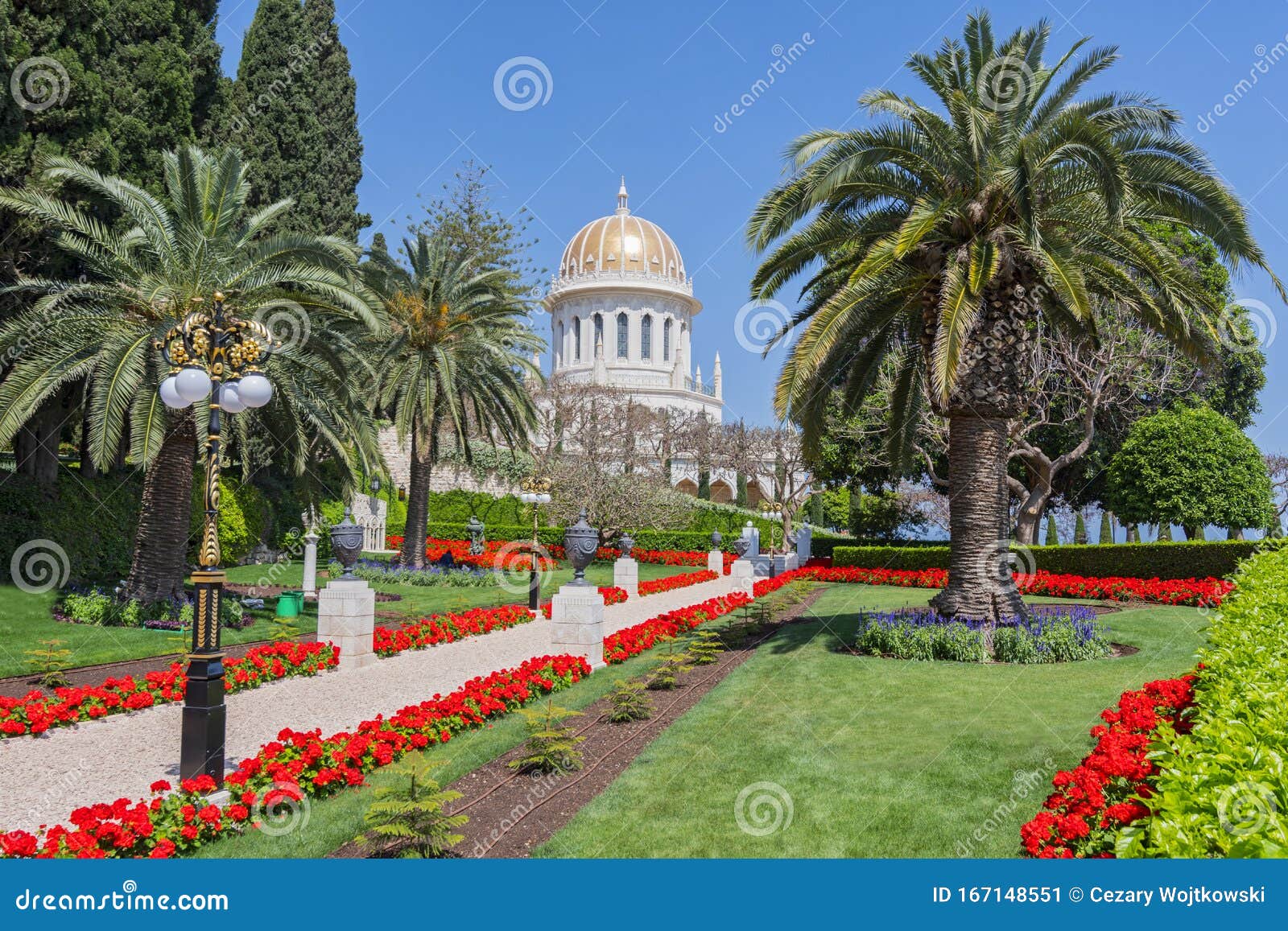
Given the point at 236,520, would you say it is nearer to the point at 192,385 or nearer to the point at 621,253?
the point at 192,385

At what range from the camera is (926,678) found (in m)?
10.1

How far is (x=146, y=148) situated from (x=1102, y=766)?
1848cm

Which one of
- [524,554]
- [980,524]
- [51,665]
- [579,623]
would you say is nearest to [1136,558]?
[980,524]

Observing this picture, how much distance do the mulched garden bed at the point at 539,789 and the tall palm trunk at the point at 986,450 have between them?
15.0ft

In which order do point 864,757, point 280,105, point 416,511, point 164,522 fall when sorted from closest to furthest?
point 864,757 < point 164,522 < point 416,511 < point 280,105

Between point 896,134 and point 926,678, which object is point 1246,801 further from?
point 896,134

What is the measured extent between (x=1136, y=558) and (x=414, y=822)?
20918 millimetres

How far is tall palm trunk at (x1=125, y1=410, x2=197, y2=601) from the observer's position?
1367 cm

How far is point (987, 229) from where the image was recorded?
11.1 m

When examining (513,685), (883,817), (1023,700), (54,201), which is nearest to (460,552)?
(54,201)

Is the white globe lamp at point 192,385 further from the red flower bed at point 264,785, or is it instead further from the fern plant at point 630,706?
the fern plant at point 630,706

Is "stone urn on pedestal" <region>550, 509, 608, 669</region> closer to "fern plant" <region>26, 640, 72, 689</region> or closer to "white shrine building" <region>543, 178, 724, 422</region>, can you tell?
"fern plant" <region>26, 640, 72, 689</region>

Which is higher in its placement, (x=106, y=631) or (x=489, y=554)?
(x=489, y=554)

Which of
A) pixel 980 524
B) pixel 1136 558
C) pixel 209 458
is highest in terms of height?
pixel 209 458
